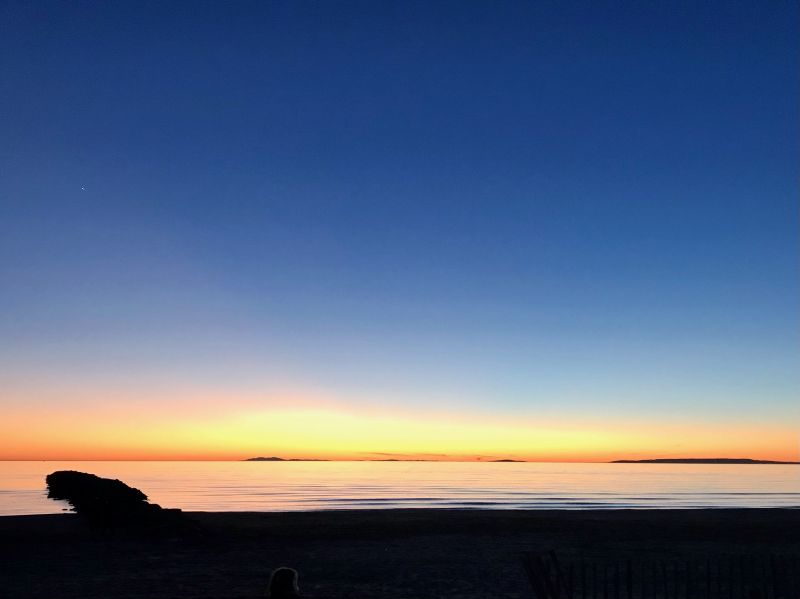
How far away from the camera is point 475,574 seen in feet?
77.3

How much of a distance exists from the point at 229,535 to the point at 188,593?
1398 centimetres

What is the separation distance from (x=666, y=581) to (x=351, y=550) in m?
14.0

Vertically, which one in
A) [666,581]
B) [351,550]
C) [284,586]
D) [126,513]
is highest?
[284,586]

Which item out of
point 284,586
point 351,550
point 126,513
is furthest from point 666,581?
point 126,513

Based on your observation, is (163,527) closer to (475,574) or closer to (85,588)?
(85,588)

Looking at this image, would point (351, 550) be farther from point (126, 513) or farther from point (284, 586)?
point (284, 586)

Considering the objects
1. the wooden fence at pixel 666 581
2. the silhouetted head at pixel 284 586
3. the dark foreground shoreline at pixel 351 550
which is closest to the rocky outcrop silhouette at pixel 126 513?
the dark foreground shoreline at pixel 351 550

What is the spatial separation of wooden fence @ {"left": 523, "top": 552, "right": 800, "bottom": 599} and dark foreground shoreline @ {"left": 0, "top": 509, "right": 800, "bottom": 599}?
1295 millimetres

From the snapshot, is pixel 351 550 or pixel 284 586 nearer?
pixel 284 586

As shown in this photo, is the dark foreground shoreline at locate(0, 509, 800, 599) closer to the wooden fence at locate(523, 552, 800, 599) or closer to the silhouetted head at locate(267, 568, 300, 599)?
the wooden fence at locate(523, 552, 800, 599)

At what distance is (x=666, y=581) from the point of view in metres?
17.7

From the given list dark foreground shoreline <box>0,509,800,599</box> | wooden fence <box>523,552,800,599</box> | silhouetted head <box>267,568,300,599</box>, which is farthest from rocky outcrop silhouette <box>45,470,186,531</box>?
silhouetted head <box>267,568,300,599</box>

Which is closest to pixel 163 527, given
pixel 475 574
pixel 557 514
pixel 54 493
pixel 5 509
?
pixel 475 574

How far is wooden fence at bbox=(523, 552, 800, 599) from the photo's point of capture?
16234 mm
